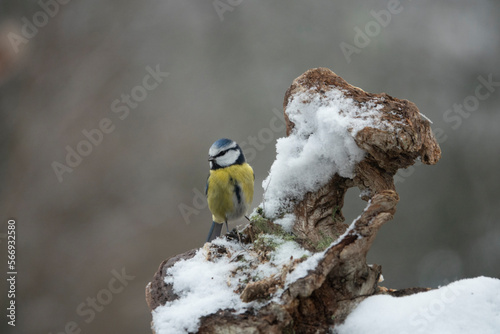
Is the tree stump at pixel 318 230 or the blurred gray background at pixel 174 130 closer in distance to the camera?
the tree stump at pixel 318 230

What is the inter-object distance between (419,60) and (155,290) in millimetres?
2150

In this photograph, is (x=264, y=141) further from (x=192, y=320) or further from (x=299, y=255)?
(x=192, y=320)

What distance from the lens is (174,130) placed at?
3.09 meters

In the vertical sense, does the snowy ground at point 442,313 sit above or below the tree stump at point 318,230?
below

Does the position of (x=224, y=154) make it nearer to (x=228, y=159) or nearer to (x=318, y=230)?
(x=228, y=159)

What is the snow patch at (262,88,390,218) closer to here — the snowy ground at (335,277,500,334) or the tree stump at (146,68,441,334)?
the tree stump at (146,68,441,334)

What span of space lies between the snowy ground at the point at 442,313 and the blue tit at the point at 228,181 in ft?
3.85

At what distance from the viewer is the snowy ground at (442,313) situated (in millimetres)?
929

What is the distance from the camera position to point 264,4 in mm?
2818

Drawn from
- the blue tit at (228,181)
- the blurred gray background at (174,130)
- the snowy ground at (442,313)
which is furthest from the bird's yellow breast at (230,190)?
the snowy ground at (442,313)

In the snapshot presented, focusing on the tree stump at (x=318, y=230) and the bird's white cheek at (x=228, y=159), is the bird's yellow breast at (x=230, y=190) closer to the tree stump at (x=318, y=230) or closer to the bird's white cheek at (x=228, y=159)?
the bird's white cheek at (x=228, y=159)

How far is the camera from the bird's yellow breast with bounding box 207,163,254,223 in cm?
211

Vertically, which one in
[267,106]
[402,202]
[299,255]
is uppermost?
[267,106]

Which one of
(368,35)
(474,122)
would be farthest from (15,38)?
(474,122)
